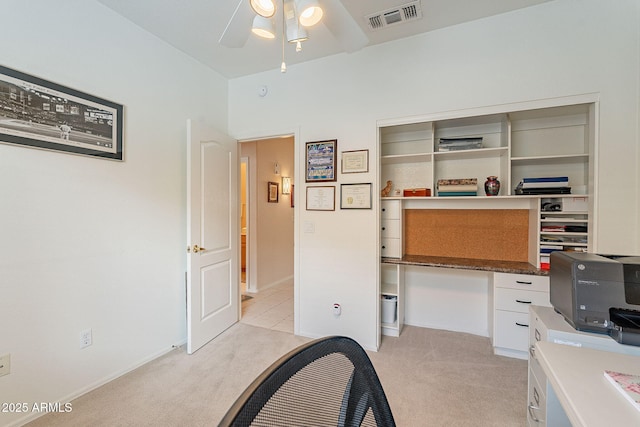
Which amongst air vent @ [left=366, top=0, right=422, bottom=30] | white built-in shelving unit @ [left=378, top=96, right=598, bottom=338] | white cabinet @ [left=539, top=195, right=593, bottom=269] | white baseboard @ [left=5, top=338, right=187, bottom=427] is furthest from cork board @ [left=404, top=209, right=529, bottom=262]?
white baseboard @ [left=5, top=338, right=187, bottom=427]

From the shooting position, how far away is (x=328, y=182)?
104 inches

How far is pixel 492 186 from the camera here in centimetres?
241

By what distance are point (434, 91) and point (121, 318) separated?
10.1ft

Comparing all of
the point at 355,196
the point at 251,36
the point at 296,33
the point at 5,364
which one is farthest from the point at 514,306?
the point at 5,364

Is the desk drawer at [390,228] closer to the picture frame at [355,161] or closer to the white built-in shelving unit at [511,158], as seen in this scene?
the white built-in shelving unit at [511,158]

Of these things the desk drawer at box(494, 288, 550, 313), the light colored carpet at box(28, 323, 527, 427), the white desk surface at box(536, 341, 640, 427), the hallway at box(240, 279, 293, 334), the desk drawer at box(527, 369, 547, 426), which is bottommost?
the hallway at box(240, 279, 293, 334)

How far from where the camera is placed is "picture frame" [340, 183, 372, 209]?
8.18ft

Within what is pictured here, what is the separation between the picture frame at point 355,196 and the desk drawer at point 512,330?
1431mm

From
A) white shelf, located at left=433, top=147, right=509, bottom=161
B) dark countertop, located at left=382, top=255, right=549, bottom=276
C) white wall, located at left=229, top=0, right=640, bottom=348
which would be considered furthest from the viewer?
white shelf, located at left=433, top=147, right=509, bottom=161

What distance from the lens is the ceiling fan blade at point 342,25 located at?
1.23 m

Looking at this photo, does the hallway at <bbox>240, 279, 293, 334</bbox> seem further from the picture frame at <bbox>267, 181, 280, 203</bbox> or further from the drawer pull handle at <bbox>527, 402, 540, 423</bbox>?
the drawer pull handle at <bbox>527, 402, 540, 423</bbox>

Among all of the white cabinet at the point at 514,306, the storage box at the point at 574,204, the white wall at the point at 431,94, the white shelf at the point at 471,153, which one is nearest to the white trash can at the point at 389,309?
the white wall at the point at 431,94

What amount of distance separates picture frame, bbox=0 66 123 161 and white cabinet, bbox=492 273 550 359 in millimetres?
3223

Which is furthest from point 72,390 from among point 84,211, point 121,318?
point 84,211
